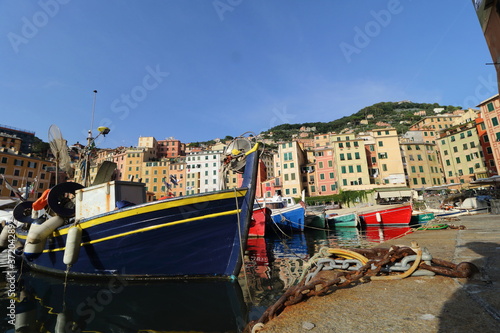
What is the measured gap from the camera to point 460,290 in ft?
7.28

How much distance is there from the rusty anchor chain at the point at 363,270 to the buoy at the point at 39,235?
882cm

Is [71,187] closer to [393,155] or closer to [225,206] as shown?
[225,206]

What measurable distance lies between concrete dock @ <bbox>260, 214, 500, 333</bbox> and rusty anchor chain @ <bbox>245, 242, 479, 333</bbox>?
66 mm

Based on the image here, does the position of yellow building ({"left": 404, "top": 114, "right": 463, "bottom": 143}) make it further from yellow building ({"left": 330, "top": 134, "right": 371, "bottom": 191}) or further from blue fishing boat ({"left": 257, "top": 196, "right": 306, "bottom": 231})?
blue fishing boat ({"left": 257, "top": 196, "right": 306, "bottom": 231})

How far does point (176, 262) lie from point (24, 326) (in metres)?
3.28

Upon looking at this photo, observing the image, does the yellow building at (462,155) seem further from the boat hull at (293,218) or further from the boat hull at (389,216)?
the boat hull at (293,218)

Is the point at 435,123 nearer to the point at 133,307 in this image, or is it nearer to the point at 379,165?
the point at 379,165

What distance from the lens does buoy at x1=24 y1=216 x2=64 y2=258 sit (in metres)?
7.93

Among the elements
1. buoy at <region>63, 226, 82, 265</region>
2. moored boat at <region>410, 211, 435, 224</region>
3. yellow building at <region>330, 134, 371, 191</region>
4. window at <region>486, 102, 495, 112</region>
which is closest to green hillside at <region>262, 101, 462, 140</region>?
yellow building at <region>330, 134, 371, 191</region>

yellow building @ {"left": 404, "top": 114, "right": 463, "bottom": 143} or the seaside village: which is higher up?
yellow building @ {"left": 404, "top": 114, "right": 463, "bottom": 143}

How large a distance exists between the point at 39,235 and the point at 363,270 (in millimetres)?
9748

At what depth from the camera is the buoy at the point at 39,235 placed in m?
7.93

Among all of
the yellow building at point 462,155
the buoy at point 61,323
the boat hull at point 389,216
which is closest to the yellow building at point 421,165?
the yellow building at point 462,155

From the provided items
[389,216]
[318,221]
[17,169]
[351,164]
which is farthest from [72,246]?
[17,169]
